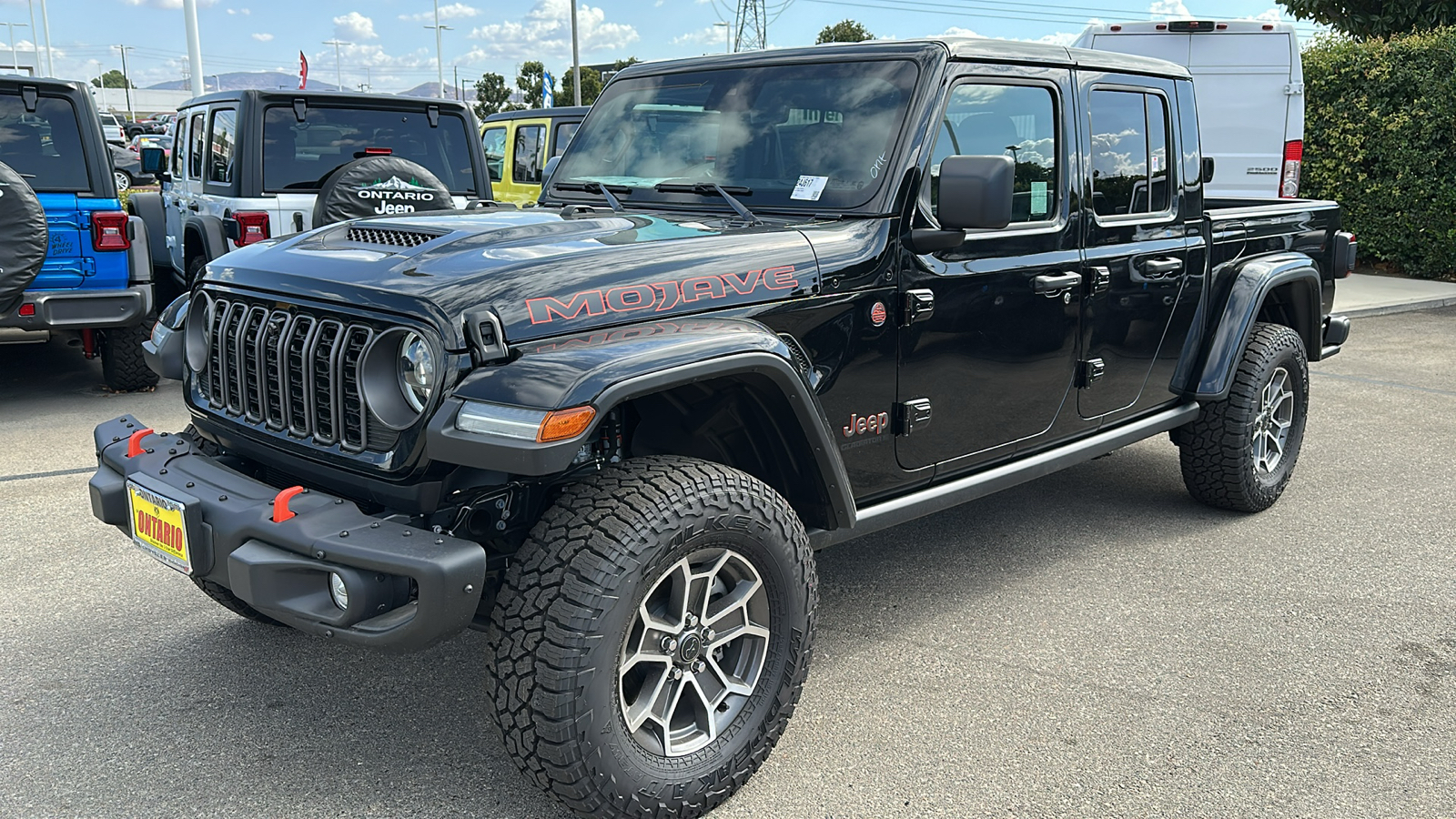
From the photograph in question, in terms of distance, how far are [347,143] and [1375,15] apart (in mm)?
16419

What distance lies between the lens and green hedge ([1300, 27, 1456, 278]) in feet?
42.2

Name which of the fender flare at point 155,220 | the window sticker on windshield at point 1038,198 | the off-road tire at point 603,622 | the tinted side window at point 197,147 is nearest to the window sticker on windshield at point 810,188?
the window sticker on windshield at point 1038,198

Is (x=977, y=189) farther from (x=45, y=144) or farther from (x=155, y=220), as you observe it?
(x=155, y=220)

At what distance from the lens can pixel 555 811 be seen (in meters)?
2.78

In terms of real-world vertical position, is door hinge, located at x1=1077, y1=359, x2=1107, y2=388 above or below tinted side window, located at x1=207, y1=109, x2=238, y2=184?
below

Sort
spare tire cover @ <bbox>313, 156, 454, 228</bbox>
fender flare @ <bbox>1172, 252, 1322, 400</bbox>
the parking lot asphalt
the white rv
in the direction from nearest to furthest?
the parking lot asphalt < fender flare @ <bbox>1172, 252, 1322, 400</bbox> < spare tire cover @ <bbox>313, 156, 454, 228</bbox> < the white rv

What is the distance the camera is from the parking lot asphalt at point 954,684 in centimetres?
288

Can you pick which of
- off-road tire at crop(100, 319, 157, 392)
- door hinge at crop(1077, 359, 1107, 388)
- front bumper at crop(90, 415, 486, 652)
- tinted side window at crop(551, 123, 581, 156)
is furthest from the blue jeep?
door hinge at crop(1077, 359, 1107, 388)

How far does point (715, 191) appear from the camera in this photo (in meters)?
3.63

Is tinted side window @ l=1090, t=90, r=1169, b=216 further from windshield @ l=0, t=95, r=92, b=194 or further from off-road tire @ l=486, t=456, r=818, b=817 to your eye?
windshield @ l=0, t=95, r=92, b=194

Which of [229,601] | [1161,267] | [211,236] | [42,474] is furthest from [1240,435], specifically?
[211,236]

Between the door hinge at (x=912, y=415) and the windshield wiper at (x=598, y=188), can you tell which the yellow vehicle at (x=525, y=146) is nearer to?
the windshield wiper at (x=598, y=188)

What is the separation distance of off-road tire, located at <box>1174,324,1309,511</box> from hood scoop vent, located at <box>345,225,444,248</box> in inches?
134

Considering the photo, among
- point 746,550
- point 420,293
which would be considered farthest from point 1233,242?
point 420,293
